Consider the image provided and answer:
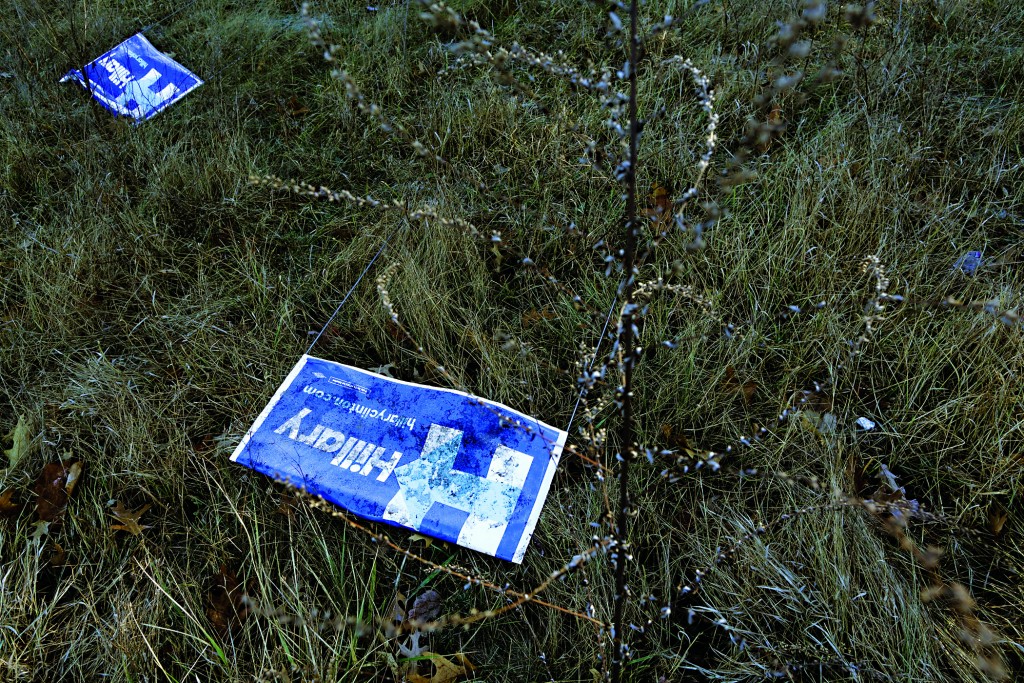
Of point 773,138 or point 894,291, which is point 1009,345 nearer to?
point 894,291

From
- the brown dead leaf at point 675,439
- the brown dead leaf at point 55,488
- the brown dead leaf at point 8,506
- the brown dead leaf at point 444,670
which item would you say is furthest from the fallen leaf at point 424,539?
the brown dead leaf at point 8,506

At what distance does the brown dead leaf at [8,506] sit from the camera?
159cm

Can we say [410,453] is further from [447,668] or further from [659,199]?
[659,199]

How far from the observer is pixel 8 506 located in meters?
1.60

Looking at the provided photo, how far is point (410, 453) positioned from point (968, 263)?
5.46 feet

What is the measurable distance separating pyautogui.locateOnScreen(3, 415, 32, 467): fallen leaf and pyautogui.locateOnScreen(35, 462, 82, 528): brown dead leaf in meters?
0.08

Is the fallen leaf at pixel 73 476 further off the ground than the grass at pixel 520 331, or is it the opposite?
the grass at pixel 520 331

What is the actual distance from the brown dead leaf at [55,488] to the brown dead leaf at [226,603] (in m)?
0.45

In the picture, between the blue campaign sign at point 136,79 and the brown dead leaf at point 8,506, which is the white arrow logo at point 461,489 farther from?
the blue campaign sign at point 136,79

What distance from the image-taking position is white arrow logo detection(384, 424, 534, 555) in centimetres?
157

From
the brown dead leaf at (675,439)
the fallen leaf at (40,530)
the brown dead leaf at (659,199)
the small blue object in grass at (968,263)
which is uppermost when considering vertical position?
the small blue object in grass at (968,263)

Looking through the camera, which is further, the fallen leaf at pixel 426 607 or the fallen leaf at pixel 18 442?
the fallen leaf at pixel 18 442

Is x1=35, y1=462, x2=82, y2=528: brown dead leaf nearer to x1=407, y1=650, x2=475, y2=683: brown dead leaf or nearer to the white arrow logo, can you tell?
the white arrow logo

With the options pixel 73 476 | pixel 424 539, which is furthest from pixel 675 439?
pixel 73 476
